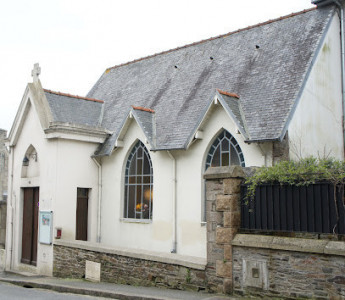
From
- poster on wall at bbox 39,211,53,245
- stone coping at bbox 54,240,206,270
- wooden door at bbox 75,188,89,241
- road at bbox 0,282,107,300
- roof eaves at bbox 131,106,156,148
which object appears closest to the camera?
stone coping at bbox 54,240,206,270

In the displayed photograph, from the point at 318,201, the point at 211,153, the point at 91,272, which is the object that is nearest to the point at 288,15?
the point at 211,153

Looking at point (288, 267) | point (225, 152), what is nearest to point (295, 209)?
point (288, 267)

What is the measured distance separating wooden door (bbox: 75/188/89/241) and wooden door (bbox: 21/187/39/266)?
1643 mm

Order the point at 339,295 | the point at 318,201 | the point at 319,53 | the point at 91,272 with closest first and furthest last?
the point at 339,295 < the point at 318,201 < the point at 91,272 < the point at 319,53

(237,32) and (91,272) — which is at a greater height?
(237,32)

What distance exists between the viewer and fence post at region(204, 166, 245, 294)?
8.94 m

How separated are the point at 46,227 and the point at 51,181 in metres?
1.55

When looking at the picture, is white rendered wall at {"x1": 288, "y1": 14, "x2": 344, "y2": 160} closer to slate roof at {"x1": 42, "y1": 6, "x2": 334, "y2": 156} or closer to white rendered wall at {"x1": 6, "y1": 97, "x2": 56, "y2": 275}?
slate roof at {"x1": 42, "y1": 6, "x2": 334, "y2": 156}

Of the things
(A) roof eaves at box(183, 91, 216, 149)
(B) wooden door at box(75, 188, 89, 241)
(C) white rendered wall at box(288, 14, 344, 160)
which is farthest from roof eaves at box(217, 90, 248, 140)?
(B) wooden door at box(75, 188, 89, 241)

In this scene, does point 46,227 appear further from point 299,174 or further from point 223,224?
point 299,174

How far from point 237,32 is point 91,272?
1035 cm

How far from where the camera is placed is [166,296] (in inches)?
353

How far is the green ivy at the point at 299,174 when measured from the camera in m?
7.88

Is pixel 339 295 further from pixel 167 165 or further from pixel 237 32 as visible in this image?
pixel 237 32
